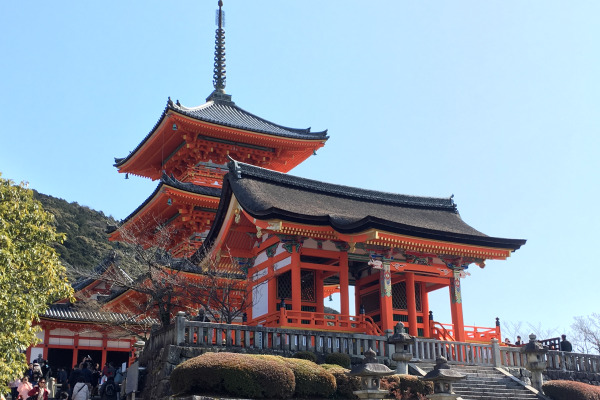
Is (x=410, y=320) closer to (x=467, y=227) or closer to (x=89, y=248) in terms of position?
(x=467, y=227)

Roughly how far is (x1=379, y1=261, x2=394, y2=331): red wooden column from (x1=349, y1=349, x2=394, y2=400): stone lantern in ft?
19.6

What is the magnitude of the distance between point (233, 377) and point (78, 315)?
2385 cm

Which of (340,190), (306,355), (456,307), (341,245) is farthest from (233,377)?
(340,190)

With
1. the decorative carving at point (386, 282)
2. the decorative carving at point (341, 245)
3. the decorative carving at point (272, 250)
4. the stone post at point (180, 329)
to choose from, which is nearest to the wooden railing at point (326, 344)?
the stone post at point (180, 329)

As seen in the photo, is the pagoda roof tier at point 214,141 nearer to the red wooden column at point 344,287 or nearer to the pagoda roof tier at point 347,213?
the pagoda roof tier at point 347,213

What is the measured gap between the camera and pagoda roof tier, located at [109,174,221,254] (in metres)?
34.6

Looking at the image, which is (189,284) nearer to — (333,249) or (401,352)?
(333,249)

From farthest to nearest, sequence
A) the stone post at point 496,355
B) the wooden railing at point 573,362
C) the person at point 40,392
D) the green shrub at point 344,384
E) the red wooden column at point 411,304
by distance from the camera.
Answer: the red wooden column at point 411,304, the wooden railing at point 573,362, the stone post at point 496,355, the person at point 40,392, the green shrub at point 344,384

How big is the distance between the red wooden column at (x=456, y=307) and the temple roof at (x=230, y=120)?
1625cm

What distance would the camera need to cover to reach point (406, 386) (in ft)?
61.8

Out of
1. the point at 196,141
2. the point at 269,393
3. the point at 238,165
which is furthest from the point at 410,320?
the point at 196,141

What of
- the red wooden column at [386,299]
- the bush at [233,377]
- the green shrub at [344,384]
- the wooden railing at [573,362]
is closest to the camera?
the bush at [233,377]

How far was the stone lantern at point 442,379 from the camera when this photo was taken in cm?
1773

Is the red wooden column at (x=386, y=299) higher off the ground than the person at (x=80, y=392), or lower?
higher
